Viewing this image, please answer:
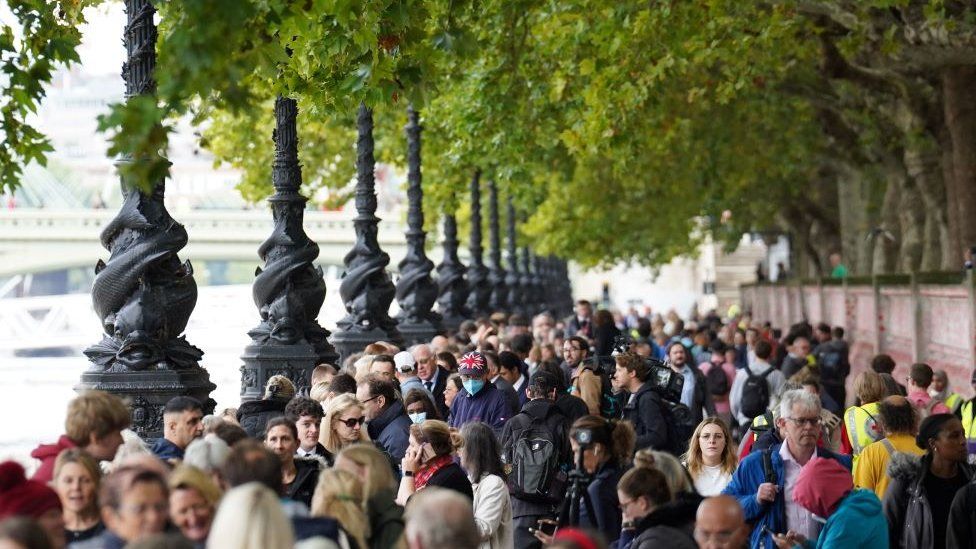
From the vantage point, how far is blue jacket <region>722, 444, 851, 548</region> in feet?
29.8

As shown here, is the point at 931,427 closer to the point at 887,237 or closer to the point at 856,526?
the point at 856,526

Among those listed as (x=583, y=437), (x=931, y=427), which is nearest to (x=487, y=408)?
(x=583, y=437)

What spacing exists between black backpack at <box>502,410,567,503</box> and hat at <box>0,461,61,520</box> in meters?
4.49

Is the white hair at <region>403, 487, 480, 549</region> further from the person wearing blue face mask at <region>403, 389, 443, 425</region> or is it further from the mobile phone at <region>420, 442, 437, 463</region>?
the person wearing blue face mask at <region>403, 389, 443, 425</region>

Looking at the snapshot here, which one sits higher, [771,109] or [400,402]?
[771,109]

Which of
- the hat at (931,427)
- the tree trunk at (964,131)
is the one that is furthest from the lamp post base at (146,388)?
the tree trunk at (964,131)

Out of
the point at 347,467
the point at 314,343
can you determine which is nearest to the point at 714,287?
the point at 314,343

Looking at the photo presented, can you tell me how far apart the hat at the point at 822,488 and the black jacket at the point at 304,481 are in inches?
88.5

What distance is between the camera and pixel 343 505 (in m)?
7.29

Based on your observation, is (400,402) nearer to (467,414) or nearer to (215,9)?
(467,414)

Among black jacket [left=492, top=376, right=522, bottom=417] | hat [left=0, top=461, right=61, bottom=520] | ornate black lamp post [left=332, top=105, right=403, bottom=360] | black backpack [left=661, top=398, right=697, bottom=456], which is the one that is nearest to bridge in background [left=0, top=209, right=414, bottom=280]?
ornate black lamp post [left=332, top=105, right=403, bottom=360]

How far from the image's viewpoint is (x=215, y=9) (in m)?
7.27

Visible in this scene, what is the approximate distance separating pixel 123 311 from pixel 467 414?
10.5 feet

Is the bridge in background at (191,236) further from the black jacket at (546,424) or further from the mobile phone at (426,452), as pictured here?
the mobile phone at (426,452)
